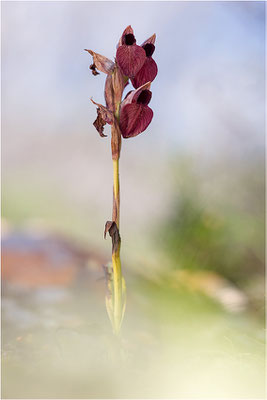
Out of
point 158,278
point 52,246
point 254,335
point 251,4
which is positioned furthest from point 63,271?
point 251,4

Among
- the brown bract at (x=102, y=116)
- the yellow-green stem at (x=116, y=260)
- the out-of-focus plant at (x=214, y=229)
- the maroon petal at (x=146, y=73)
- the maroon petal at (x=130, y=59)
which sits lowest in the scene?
the yellow-green stem at (x=116, y=260)

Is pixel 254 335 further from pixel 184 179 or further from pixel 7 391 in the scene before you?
pixel 184 179

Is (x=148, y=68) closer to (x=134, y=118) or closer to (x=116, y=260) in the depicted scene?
(x=134, y=118)

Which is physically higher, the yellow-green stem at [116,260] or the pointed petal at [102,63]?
the pointed petal at [102,63]

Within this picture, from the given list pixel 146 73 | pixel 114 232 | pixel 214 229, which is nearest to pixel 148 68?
pixel 146 73

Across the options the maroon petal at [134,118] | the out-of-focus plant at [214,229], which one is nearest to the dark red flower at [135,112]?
the maroon petal at [134,118]

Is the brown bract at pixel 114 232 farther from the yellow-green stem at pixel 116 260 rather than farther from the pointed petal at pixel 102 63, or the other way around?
the pointed petal at pixel 102 63

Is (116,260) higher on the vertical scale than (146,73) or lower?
lower

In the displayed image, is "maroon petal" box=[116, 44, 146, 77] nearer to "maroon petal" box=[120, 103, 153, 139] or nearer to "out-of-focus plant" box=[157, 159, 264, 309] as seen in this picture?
"maroon petal" box=[120, 103, 153, 139]
